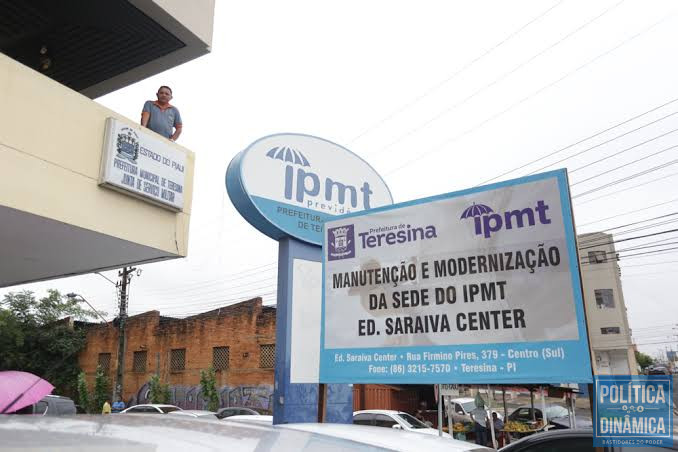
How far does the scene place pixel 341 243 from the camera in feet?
17.9

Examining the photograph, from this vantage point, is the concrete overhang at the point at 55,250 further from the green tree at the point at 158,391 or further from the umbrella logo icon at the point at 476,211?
the green tree at the point at 158,391

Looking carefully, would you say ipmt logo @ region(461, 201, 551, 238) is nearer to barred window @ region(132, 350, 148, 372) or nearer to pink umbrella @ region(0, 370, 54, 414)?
pink umbrella @ region(0, 370, 54, 414)

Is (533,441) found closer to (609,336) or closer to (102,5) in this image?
(102,5)

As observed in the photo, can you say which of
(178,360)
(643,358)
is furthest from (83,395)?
(643,358)

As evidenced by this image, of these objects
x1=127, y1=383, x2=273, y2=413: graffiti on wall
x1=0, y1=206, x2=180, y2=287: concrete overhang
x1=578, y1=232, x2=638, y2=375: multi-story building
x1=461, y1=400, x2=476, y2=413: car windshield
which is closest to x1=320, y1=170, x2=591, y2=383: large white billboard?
x1=0, y1=206, x2=180, y2=287: concrete overhang

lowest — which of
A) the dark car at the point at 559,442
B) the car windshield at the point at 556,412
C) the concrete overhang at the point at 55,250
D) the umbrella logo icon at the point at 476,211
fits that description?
the car windshield at the point at 556,412

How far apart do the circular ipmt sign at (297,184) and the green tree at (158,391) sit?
22486mm

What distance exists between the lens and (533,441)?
4277 mm

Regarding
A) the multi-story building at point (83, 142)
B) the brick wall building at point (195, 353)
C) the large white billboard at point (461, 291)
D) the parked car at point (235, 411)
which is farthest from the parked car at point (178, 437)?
the brick wall building at point (195, 353)

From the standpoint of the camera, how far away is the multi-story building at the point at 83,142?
629 centimetres

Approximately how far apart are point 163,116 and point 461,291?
238 inches

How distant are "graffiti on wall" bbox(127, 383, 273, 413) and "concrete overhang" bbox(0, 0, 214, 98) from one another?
15.2 meters

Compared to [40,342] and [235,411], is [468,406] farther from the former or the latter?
[40,342]

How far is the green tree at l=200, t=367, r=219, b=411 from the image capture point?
81.5 feet
